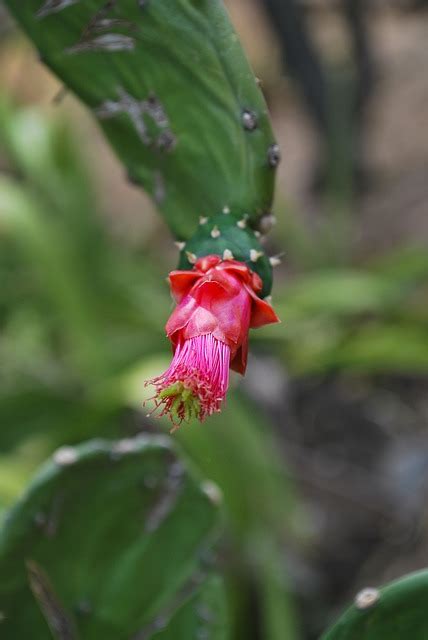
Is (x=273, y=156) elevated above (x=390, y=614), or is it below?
above

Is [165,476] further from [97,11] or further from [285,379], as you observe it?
[285,379]

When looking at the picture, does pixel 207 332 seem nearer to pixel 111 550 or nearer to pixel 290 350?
pixel 111 550

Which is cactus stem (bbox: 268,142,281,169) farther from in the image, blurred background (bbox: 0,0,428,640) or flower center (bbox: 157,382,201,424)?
blurred background (bbox: 0,0,428,640)

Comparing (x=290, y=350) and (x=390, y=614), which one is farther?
(x=290, y=350)

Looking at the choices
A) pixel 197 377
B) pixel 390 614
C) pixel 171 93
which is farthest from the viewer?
pixel 171 93

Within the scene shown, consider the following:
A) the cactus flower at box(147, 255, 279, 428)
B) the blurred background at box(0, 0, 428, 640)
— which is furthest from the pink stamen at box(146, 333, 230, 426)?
the blurred background at box(0, 0, 428, 640)

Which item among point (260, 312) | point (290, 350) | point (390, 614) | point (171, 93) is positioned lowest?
point (290, 350)

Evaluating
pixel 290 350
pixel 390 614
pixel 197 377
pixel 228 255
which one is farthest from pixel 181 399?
pixel 290 350

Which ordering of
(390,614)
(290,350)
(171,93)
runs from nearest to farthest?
(390,614) → (171,93) → (290,350)
